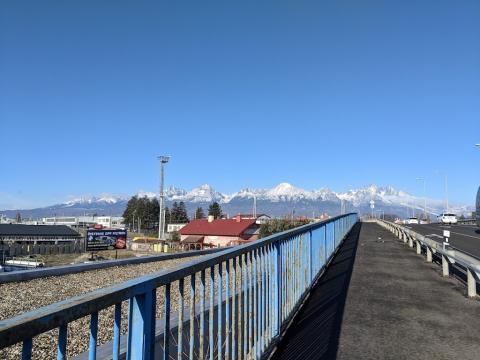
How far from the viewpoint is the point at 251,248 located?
4.46 m

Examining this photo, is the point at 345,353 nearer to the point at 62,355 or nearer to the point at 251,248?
the point at 251,248

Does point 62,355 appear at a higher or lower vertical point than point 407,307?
higher

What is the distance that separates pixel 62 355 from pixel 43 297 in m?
9.86

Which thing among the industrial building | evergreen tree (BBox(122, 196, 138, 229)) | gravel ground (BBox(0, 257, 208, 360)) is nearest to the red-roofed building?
the industrial building

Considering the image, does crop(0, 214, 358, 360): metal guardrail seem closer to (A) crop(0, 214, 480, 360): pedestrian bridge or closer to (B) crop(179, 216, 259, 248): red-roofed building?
(A) crop(0, 214, 480, 360): pedestrian bridge

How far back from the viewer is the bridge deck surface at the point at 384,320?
516 cm

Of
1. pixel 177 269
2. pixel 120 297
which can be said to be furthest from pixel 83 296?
pixel 177 269

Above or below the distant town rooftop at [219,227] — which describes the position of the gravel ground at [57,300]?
above

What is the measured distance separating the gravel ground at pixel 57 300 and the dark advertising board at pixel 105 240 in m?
69.9

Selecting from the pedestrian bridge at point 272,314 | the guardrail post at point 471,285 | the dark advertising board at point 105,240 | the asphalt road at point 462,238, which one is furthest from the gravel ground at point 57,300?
the dark advertising board at point 105,240

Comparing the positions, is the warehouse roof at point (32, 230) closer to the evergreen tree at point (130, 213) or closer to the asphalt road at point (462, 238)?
the evergreen tree at point (130, 213)

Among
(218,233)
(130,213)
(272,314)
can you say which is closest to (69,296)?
(272,314)

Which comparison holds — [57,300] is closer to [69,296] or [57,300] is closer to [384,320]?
[69,296]

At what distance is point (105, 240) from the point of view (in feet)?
283
